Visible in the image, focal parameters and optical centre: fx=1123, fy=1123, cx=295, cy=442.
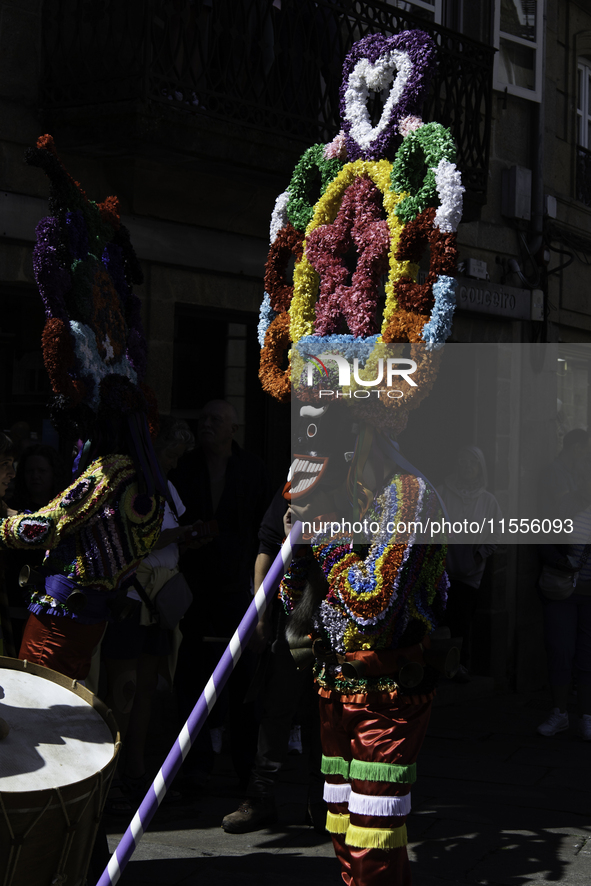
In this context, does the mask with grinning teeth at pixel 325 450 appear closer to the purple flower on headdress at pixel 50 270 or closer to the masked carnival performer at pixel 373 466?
the masked carnival performer at pixel 373 466

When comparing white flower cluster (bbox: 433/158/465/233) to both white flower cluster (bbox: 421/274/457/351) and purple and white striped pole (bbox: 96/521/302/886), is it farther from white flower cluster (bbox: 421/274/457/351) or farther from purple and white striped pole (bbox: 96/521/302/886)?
purple and white striped pole (bbox: 96/521/302/886)

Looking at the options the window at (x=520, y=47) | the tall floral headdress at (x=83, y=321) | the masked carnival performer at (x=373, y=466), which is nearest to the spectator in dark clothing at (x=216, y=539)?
the tall floral headdress at (x=83, y=321)

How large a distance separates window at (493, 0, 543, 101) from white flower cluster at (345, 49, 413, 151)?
22.6 feet

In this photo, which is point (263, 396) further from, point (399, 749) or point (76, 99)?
point (399, 749)

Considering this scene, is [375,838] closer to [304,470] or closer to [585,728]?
[304,470]

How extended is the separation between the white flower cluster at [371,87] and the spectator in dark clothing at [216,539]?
235cm

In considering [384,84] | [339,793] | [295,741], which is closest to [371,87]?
[384,84]

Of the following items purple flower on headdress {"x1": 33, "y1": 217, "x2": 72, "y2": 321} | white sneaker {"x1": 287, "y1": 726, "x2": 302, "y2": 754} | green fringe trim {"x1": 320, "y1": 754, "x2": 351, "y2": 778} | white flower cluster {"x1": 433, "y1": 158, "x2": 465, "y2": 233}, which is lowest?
white sneaker {"x1": 287, "y1": 726, "x2": 302, "y2": 754}

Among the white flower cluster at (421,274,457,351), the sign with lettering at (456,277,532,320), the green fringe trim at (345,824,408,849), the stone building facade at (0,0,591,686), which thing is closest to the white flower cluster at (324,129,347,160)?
the white flower cluster at (421,274,457,351)

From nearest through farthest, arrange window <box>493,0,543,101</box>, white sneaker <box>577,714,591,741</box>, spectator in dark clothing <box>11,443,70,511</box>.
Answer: spectator in dark clothing <box>11,443,70,511</box> → white sneaker <box>577,714,591,741</box> → window <box>493,0,543,101</box>

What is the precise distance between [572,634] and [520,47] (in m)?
5.80

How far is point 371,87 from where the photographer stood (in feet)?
13.3

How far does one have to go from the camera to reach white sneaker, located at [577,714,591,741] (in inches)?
304

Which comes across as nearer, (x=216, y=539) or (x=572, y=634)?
(x=216, y=539)
